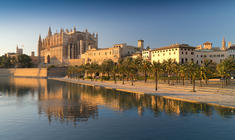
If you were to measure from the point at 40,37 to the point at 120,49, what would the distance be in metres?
113

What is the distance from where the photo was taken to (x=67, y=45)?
161250mm

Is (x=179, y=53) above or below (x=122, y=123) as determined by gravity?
above

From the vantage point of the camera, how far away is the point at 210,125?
2078 centimetres

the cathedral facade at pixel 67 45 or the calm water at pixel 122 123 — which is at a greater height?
the cathedral facade at pixel 67 45

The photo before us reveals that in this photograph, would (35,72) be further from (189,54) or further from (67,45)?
(189,54)

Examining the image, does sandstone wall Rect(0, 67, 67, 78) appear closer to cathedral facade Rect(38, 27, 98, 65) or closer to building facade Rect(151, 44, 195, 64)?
cathedral facade Rect(38, 27, 98, 65)

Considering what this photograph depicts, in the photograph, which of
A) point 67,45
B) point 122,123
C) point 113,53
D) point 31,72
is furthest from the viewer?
point 67,45

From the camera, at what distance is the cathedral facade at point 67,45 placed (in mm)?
154000

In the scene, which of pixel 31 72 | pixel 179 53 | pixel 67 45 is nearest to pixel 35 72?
pixel 31 72

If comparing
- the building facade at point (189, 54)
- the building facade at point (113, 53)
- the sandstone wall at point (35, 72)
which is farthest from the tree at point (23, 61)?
the building facade at point (189, 54)

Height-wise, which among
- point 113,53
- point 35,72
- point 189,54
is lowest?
point 35,72

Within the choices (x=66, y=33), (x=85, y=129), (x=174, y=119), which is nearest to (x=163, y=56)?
(x=174, y=119)

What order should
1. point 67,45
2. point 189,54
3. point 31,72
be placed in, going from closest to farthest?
point 189,54 → point 31,72 → point 67,45

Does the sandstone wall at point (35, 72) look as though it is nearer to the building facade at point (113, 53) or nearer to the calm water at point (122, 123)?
the building facade at point (113, 53)
